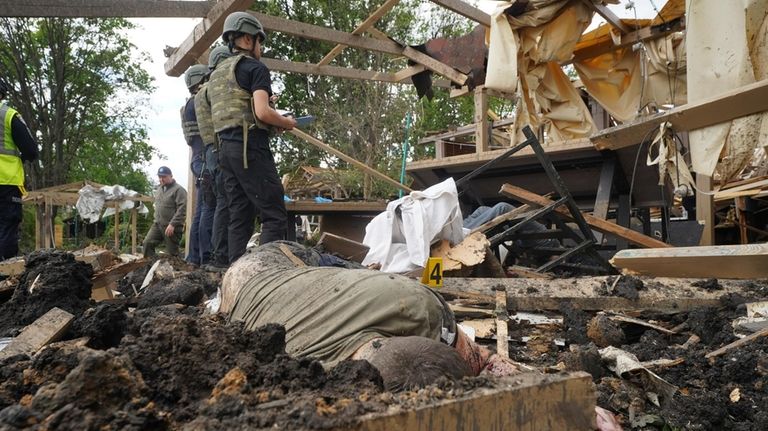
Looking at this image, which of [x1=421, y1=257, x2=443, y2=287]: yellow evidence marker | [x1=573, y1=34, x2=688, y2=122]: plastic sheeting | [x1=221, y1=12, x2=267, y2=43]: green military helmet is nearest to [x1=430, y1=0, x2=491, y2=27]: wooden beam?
[x1=573, y1=34, x2=688, y2=122]: plastic sheeting

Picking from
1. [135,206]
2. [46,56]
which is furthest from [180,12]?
[46,56]

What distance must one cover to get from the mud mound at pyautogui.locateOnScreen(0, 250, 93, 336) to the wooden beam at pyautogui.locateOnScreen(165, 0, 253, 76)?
2.80 m

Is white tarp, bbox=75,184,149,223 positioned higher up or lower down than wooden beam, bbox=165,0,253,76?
lower down

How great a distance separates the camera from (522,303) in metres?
3.64

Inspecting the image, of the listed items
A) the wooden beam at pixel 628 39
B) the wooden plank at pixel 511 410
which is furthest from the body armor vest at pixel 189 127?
the wooden plank at pixel 511 410

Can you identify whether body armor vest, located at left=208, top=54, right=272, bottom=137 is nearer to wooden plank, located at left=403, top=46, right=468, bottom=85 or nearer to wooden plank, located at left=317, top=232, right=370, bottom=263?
wooden plank, located at left=317, top=232, right=370, bottom=263

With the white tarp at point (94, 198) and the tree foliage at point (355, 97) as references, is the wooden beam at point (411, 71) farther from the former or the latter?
the white tarp at point (94, 198)

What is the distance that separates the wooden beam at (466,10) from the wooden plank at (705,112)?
331cm

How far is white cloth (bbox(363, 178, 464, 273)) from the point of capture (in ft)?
15.6

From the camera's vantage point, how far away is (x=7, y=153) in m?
5.00

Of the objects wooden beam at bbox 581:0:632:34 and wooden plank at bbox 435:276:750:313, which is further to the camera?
A: wooden beam at bbox 581:0:632:34

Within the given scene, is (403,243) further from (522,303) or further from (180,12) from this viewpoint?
(180,12)

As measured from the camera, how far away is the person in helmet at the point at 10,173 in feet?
16.3

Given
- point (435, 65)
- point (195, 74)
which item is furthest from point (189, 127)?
point (435, 65)
